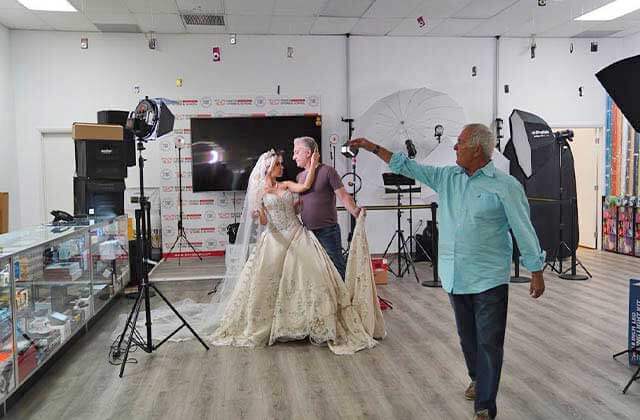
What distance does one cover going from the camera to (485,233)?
9.19 feet

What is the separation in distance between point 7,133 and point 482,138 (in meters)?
7.27

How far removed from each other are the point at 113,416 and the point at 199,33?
6.44 metres

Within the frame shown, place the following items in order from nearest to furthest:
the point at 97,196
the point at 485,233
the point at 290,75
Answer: the point at 485,233 → the point at 97,196 → the point at 290,75

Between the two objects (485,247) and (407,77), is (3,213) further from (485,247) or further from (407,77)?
(485,247)

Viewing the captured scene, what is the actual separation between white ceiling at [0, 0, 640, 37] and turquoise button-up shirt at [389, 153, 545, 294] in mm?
4891

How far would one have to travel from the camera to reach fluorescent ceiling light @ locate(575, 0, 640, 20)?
743 centimetres

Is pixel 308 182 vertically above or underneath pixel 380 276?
above

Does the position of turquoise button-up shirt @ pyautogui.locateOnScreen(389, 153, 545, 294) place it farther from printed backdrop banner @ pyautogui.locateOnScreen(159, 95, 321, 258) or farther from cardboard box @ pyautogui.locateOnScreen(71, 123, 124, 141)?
printed backdrop banner @ pyautogui.locateOnScreen(159, 95, 321, 258)

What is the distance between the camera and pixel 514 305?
5637 mm

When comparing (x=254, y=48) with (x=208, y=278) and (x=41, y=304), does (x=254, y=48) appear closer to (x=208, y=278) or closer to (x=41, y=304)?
(x=208, y=278)

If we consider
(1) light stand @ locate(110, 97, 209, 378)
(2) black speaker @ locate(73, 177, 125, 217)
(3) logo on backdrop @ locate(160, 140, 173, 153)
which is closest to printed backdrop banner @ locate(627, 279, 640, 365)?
(1) light stand @ locate(110, 97, 209, 378)

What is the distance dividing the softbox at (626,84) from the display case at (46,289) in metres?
3.62

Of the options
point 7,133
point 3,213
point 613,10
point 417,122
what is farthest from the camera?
Answer: point 417,122

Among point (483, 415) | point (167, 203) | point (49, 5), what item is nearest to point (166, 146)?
point (167, 203)
